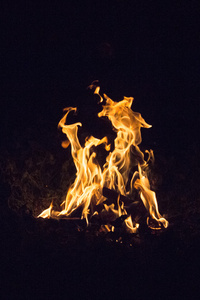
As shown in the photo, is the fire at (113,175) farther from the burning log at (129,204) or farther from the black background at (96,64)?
the black background at (96,64)

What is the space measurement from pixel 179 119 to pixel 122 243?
1793 millimetres

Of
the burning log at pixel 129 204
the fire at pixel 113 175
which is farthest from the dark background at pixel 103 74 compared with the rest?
the burning log at pixel 129 204

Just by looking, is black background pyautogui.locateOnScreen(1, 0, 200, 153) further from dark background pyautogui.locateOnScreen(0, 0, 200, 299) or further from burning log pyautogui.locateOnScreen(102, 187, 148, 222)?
burning log pyautogui.locateOnScreen(102, 187, 148, 222)

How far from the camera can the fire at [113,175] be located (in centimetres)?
371

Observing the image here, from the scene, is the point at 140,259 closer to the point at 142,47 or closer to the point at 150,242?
the point at 150,242

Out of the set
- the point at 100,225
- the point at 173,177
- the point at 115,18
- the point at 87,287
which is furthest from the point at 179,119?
the point at 87,287

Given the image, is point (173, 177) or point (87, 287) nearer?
point (87, 287)

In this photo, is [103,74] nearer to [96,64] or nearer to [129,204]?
[96,64]

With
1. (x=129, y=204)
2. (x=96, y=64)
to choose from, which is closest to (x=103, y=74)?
(x=96, y=64)

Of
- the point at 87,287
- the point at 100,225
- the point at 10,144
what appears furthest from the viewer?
the point at 10,144

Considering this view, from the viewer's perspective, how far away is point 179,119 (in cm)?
457

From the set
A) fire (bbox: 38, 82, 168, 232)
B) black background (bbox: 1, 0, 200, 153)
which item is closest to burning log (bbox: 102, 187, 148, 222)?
fire (bbox: 38, 82, 168, 232)

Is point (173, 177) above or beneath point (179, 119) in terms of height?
beneath

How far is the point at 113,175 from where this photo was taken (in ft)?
13.4
